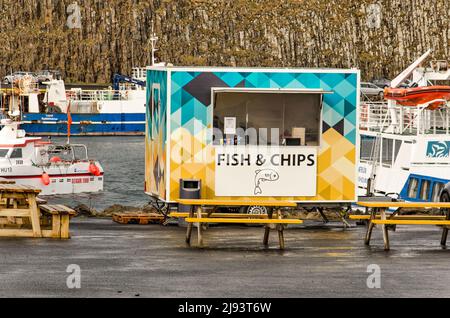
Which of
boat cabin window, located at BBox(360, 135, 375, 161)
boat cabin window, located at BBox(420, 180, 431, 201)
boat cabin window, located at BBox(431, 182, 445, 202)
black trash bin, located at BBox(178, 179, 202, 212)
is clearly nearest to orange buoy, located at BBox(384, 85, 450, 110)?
boat cabin window, located at BBox(420, 180, 431, 201)

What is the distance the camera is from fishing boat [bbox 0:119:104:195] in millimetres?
50312

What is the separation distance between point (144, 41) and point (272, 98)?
543ft

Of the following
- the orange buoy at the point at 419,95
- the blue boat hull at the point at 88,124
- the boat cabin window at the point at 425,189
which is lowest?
the blue boat hull at the point at 88,124

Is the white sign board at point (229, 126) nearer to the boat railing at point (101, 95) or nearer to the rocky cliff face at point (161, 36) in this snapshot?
the boat railing at point (101, 95)

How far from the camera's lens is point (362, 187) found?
4291cm

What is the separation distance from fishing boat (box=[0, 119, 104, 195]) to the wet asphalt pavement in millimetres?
27783

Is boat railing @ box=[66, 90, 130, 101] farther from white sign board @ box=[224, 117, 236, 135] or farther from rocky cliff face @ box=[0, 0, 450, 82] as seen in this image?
white sign board @ box=[224, 117, 236, 135]

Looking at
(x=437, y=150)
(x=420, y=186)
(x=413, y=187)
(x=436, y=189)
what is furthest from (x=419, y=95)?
(x=436, y=189)

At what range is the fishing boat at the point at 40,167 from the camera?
50.3m

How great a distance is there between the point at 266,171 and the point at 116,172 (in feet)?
172

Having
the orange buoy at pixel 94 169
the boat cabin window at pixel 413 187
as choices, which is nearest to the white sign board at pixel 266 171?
the boat cabin window at pixel 413 187

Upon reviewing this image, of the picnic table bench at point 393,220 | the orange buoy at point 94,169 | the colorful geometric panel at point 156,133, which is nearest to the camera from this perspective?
the picnic table bench at point 393,220

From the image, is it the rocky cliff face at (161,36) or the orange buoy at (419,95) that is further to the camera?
the rocky cliff face at (161,36)

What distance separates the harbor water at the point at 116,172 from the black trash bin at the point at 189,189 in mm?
23894
